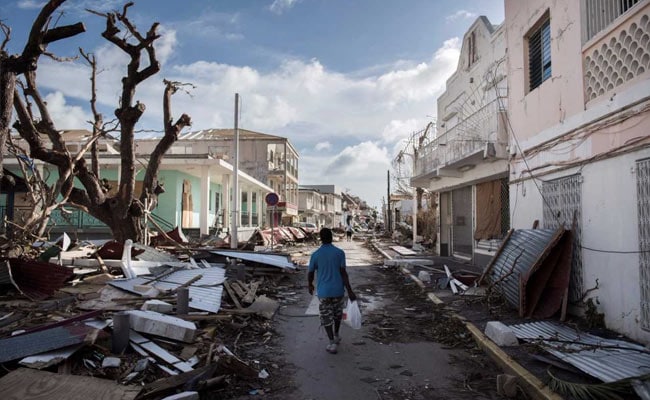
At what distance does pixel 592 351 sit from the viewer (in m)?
5.23

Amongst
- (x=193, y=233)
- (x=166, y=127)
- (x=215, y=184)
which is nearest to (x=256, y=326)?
(x=166, y=127)

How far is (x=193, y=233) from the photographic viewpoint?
22969 mm

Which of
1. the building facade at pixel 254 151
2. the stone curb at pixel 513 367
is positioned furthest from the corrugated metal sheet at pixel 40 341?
the building facade at pixel 254 151

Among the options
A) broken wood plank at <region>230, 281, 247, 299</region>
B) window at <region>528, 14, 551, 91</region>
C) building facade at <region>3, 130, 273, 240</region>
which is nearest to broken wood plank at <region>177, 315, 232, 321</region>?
broken wood plank at <region>230, 281, 247, 299</region>

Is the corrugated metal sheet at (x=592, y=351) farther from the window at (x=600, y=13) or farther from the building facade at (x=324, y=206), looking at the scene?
the building facade at (x=324, y=206)

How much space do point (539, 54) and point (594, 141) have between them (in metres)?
3.52

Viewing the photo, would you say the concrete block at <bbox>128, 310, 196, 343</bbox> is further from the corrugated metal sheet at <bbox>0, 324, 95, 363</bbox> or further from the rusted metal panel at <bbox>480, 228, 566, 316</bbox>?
the rusted metal panel at <bbox>480, 228, 566, 316</bbox>

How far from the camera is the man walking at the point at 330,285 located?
242 inches

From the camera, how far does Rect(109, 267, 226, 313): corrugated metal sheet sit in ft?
25.1

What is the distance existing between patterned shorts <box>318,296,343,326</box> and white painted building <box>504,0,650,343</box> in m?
3.84

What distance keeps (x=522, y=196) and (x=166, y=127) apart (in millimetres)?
9852

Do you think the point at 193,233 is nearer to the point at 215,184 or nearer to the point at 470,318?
the point at 215,184

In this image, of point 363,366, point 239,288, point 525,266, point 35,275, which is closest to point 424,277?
point 525,266

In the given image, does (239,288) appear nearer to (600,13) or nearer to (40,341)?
(40,341)
